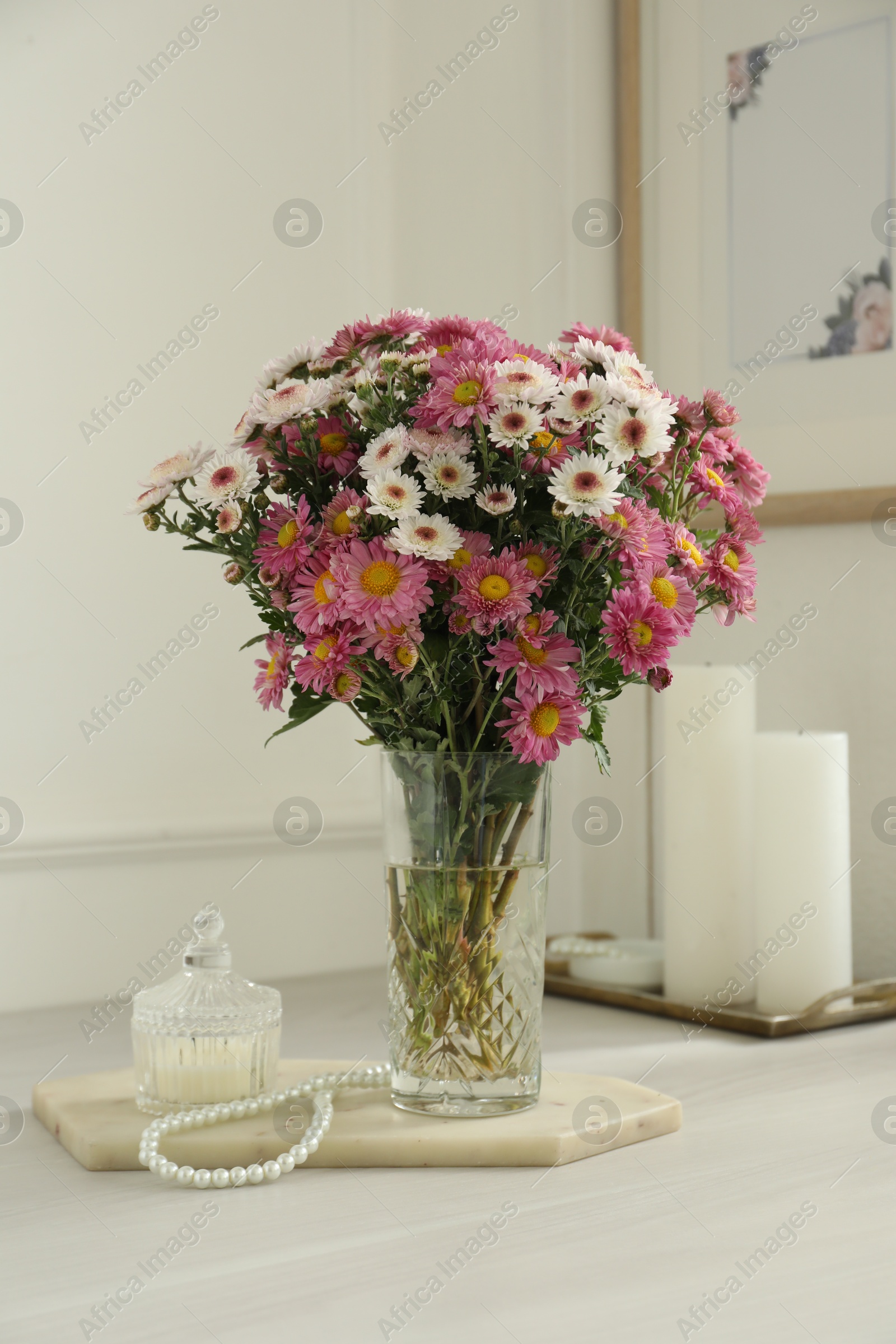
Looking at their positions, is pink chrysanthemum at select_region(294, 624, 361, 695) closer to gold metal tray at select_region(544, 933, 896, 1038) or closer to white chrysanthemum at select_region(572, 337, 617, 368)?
white chrysanthemum at select_region(572, 337, 617, 368)

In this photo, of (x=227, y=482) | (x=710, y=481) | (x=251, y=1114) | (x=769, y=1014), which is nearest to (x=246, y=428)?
(x=227, y=482)

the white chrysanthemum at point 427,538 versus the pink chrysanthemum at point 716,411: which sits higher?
the pink chrysanthemum at point 716,411

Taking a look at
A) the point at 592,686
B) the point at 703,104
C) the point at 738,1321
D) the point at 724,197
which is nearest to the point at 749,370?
the point at 724,197

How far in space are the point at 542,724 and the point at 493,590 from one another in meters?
0.07

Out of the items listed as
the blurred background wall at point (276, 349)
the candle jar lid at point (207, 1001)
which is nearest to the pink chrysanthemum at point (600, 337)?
the candle jar lid at point (207, 1001)

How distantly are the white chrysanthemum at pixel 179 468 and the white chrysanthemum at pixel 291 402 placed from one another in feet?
0.13

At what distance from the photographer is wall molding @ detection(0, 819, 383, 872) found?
108cm

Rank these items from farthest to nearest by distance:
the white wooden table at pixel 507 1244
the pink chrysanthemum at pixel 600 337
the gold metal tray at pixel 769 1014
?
the gold metal tray at pixel 769 1014 < the pink chrysanthemum at pixel 600 337 < the white wooden table at pixel 507 1244

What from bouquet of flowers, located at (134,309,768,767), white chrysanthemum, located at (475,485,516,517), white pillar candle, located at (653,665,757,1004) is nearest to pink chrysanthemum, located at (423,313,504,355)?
bouquet of flowers, located at (134,309,768,767)

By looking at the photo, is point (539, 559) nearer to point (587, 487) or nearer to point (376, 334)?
point (587, 487)

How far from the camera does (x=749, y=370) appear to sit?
1.32m

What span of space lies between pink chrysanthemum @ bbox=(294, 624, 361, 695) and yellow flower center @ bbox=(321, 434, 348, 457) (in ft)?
0.34

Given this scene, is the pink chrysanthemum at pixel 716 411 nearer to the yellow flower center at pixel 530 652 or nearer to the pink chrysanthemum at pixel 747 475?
the pink chrysanthemum at pixel 747 475

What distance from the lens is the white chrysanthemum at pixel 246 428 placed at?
0.72 meters
